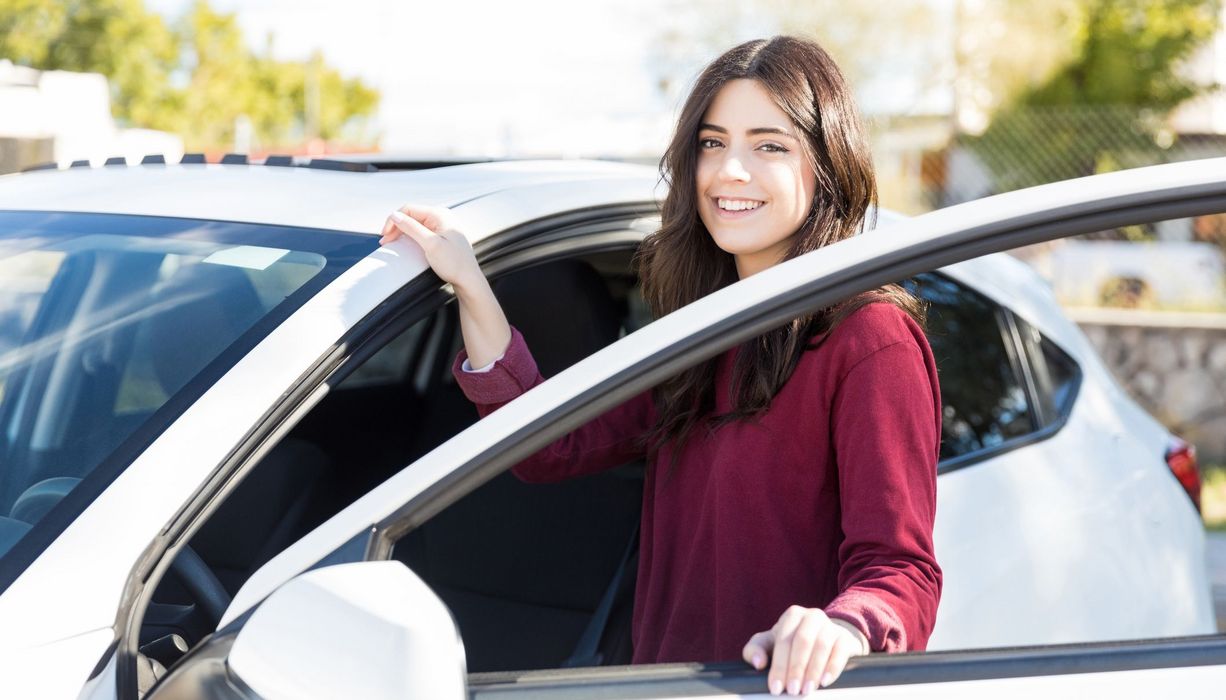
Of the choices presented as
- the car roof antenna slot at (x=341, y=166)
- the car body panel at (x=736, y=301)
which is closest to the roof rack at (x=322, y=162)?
the car roof antenna slot at (x=341, y=166)

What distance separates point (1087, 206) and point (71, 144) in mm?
8981

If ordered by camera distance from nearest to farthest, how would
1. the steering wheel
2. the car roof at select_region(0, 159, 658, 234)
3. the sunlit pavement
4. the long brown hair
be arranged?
the steering wheel → the long brown hair → the car roof at select_region(0, 159, 658, 234) → the sunlit pavement

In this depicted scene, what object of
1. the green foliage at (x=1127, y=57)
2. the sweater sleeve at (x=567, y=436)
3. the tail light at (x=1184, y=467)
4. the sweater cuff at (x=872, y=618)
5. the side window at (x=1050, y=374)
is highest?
the green foliage at (x=1127, y=57)

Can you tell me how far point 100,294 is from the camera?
6.27 ft

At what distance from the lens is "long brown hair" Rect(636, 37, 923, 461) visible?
1.60m

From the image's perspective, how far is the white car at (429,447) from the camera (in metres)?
1.27

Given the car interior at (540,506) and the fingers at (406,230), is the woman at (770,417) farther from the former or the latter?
the car interior at (540,506)

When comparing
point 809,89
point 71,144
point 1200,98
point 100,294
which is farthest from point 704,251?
point 1200,98

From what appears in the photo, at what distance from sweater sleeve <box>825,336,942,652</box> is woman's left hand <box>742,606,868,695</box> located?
0.26ft

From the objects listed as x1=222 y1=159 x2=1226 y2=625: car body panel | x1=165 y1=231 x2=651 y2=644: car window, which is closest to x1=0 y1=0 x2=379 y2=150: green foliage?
x1=165 y1=231 x2=651 y2=644: car window

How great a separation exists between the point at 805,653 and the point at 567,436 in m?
0.72

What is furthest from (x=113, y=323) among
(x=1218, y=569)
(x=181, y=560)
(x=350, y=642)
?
(x=1218, y=569)

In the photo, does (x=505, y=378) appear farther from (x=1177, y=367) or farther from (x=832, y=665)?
(x=1177, y=367)

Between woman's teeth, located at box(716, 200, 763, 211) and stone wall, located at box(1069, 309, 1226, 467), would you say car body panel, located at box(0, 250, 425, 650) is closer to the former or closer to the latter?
woman's teeth, located at box(716, 200, 763, 211)
